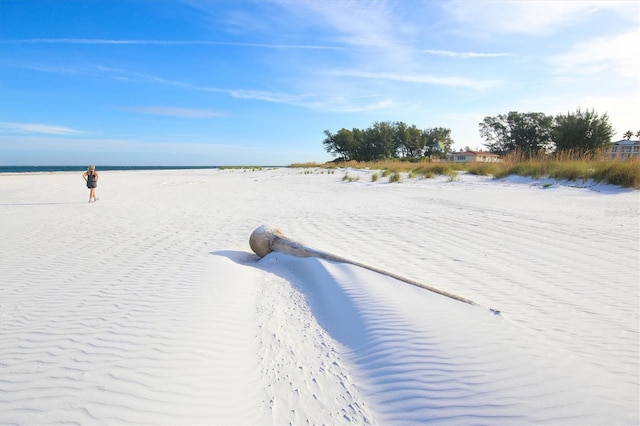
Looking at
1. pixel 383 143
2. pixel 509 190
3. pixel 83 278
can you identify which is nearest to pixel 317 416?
pixel 83 278

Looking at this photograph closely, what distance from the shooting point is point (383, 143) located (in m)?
62.1

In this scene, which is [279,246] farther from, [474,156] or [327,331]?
[474,156]

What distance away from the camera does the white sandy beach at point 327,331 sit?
75.5 inches

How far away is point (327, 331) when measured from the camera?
2959 mm

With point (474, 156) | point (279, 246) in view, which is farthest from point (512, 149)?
point (279, 246)

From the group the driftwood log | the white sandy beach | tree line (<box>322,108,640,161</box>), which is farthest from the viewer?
tree line (<box>322,108,640,161</box>)

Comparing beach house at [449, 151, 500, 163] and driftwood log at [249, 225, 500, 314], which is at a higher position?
beach house at [449, 151, 500, 163]

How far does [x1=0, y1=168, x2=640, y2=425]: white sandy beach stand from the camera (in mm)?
1919

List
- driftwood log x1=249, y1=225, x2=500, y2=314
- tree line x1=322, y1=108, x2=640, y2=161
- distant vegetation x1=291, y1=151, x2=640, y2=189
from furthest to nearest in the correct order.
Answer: tree line x1=322, y1=108, x2=640, y2=161 → distant vegetation x1=291, y1=151, x2=640, y2=189 → driftwood log x1=249, y1=225, x2=500, y2=314

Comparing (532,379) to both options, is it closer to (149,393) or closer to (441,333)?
(441,333)

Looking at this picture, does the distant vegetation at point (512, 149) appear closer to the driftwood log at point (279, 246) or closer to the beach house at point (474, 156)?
the beach house at point (474, 156)

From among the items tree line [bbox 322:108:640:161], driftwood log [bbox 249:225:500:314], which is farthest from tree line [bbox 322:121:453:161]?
driftwood log [bbox 249:225:500:314]

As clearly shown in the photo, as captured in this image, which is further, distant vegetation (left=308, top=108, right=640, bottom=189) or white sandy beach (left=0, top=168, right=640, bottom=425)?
distant vegetation (left=308, top=108, right=640, bottom=189)

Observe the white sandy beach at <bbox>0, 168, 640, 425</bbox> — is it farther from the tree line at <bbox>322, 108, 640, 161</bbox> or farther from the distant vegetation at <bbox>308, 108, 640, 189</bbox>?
the tree line at <bbox>322, 108, 640, 161</bbox>
